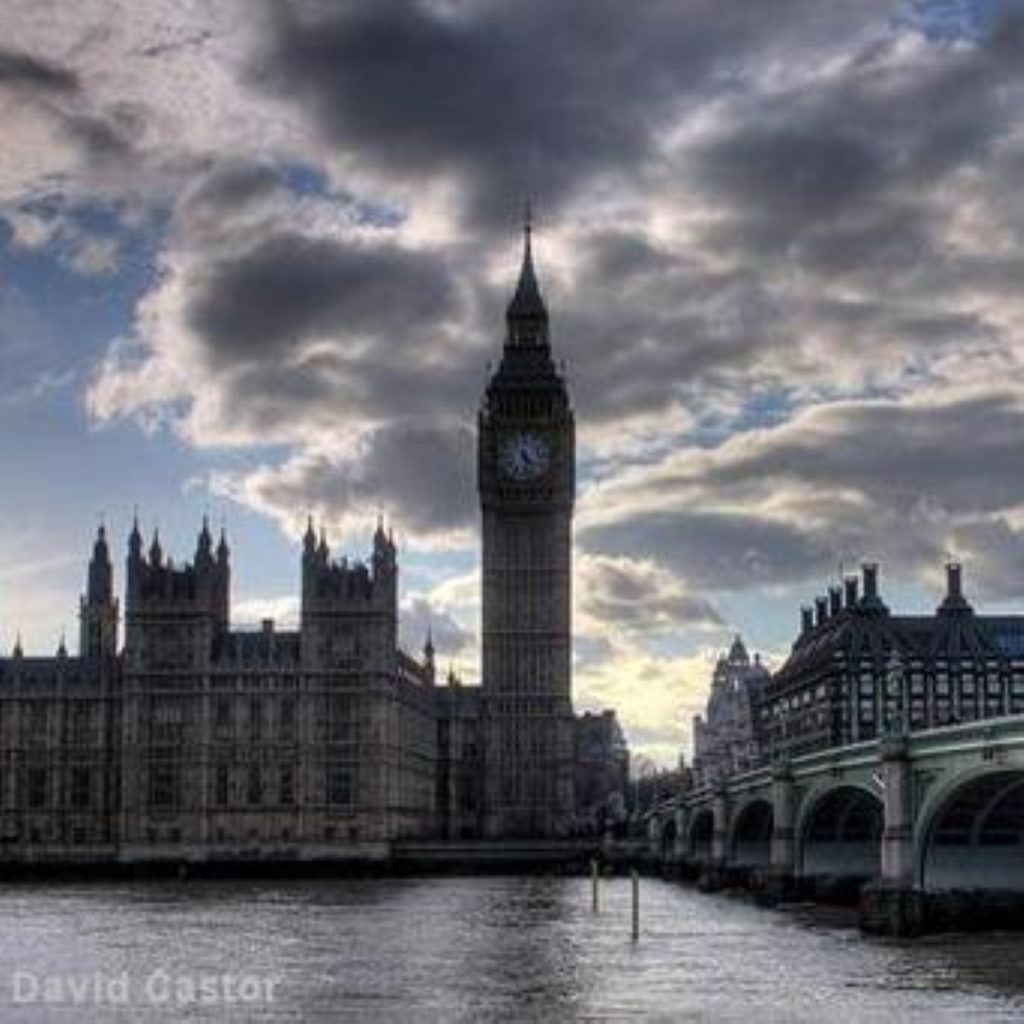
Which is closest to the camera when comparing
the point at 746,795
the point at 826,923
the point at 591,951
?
the point at 591,951

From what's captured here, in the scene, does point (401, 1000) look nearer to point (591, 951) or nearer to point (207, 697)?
point (591, 951)

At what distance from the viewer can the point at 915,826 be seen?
8806cm

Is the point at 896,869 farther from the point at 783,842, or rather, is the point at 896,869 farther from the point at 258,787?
the point at 258,787

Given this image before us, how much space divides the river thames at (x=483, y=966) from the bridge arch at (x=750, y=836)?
1005 inches

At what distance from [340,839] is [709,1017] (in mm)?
137189

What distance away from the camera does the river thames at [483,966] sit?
2393 inches

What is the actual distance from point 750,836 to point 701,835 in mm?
25916

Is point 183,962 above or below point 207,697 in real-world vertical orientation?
below

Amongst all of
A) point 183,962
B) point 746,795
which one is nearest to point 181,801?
point 746,795

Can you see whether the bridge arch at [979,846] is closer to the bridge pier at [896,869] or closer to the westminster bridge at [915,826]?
the westminster bridge at [915,826]

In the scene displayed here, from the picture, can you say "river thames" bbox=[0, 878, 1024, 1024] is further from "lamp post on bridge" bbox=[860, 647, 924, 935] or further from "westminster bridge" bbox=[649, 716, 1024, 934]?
"westminster bridge" bbox=[649, 716, 1024, 934]

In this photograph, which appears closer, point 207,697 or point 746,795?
point 746,795

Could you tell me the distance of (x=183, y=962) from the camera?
77.4 metres

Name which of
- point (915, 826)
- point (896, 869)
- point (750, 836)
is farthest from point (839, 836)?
point (915, 826)
